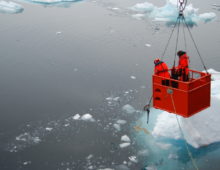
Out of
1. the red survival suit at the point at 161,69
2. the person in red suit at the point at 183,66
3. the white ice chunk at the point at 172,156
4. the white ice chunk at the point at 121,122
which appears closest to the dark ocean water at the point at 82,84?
the white ice chunk at the point at 172,156

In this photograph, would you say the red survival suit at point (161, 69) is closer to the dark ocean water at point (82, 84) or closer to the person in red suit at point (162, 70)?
the person in red suit at point (162, 70)

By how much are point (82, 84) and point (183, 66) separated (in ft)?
17.6

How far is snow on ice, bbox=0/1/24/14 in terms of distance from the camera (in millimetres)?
15766

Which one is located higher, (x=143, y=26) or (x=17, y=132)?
(x=143, y=26)

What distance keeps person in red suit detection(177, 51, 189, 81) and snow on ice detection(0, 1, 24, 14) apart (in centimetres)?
1105

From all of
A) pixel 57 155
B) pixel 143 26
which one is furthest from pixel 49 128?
pixel 143 26

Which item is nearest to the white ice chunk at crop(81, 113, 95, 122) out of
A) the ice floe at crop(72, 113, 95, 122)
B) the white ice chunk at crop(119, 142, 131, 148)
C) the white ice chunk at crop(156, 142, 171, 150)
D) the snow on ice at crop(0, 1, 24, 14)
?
the ice floe at crop(72, 113, 95, 122)

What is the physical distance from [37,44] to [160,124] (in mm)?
6849

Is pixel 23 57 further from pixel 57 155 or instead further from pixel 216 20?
pixel 216 20

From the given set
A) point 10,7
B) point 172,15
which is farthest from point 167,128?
point 10,7

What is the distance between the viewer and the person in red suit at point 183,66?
20.9 feet

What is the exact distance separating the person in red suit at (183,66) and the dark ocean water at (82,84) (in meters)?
2.05

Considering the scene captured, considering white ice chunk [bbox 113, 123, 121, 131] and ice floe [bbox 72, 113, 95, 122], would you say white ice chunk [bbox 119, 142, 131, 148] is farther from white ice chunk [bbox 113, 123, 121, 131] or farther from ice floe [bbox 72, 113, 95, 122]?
ice floe [bbox 72, 113, 95, 122]

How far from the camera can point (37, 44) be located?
14.0 m
